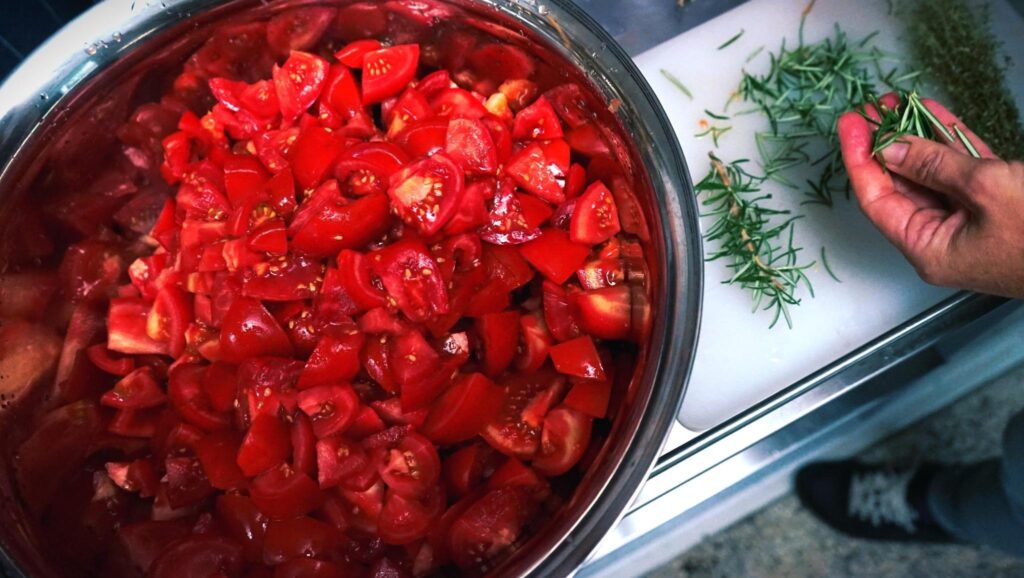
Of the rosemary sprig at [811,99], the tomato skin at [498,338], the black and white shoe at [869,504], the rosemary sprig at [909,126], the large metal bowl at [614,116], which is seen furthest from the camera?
the black and white shoe at [869,504]

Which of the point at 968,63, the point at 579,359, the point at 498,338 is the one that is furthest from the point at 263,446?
the point at 968,63

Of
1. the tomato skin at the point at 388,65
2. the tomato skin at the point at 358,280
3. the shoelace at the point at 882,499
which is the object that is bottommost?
the shoelace at the point at 882,499

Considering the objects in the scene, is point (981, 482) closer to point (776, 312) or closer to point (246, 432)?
point (776, 312)

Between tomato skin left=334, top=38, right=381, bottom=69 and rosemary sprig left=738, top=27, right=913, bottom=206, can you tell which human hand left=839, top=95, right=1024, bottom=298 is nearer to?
rosemary sprig left=738, top=27, right=913, bottom=206

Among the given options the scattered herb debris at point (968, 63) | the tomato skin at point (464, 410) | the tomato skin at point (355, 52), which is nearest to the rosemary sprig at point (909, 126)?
the scattered herb debris at point (968, 63)

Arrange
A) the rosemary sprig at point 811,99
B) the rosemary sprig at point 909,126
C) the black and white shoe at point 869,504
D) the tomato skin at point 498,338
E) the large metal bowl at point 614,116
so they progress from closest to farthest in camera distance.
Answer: the large metal bowl at point 614,116 → the tomato skin at point 498,338 → the rosemary sprig at point 909,126 → the rosemary sprig at point 811,99 → the black and white shoe at point 869,504

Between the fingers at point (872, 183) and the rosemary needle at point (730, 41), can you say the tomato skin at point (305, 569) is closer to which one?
the fingers at point (872, 183)
